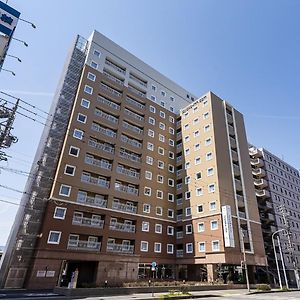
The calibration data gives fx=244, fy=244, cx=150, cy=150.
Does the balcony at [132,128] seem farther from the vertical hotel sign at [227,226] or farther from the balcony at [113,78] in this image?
the vertical hotel sign at [227,226]

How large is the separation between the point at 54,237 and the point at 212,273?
23350mm

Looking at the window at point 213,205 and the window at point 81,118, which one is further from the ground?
the window at point 81,118

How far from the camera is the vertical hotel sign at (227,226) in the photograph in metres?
36.2

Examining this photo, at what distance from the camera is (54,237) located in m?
31.3

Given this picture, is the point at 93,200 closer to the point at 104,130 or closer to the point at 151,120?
the point at 104,130

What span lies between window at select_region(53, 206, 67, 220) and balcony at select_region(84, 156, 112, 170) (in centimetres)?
830

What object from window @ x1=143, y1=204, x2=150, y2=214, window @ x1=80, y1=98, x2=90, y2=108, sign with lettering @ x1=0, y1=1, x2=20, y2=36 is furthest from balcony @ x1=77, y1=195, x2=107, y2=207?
sign with lettering @ x1=0, y1=1, x2=20, y2=36

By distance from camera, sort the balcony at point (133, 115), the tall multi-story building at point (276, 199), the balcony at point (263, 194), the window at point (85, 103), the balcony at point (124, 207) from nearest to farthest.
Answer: the balcony at point (124, 207) → the window at point (85, 103) → the balcony at point (133, 115) → the tall multi-story building at point (276, 199) → the balcony at point (263, 194)

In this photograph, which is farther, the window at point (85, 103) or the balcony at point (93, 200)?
the window at point (85, 103)

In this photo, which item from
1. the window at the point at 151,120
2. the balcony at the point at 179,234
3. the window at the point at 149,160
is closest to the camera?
the balcony at the point at 179,234

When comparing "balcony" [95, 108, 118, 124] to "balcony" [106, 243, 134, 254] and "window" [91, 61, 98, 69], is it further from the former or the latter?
"balcony" [106, 243, 134, 254]

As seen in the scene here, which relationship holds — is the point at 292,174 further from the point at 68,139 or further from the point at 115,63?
the point at 68,139

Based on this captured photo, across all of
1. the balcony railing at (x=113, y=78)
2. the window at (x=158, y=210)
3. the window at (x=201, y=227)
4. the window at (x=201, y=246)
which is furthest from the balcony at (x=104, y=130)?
the window at (x=201, y=246)

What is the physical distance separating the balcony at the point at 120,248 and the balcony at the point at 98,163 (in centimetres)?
1207
